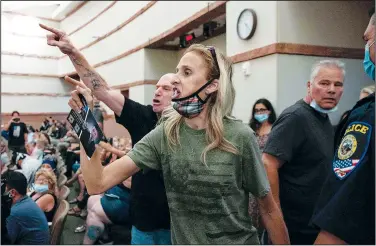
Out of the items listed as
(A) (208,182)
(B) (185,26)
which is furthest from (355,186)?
(B) (185,26)

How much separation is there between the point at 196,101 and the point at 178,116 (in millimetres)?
87

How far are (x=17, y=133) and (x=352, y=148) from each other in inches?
132

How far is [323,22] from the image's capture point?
12.1 feet

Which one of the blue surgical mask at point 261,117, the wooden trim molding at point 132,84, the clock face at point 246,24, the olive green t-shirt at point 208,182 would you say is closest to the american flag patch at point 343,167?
the olive green t-shirt at point 208,182

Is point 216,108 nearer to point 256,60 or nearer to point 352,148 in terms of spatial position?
point 352,148

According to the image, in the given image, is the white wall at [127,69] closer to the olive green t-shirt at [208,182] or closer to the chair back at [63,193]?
the chair back at [63,193]

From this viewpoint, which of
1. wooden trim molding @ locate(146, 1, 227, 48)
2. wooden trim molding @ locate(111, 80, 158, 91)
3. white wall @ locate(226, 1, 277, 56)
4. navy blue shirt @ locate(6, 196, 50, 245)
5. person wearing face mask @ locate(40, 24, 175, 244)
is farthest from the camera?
wooden trim molding @ locate(111, 80, 158, 91)

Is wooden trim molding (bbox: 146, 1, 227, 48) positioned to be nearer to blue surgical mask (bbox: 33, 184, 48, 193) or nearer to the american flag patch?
blue surgical mask (bbox: 33, 184, 48, 193)

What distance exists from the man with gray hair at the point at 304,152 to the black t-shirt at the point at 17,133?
2.67 m

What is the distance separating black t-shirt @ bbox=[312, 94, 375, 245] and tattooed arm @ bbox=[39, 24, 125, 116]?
911mm

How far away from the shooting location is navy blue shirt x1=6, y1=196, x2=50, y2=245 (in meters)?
2.20

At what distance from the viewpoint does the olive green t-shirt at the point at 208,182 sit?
972 millimetres

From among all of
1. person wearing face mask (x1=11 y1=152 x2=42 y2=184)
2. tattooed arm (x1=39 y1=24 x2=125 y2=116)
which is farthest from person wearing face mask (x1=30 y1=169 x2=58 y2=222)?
tattooed arm (x1=39 y1=24 x2=125 y2=116)

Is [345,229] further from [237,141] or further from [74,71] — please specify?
[74,71]
